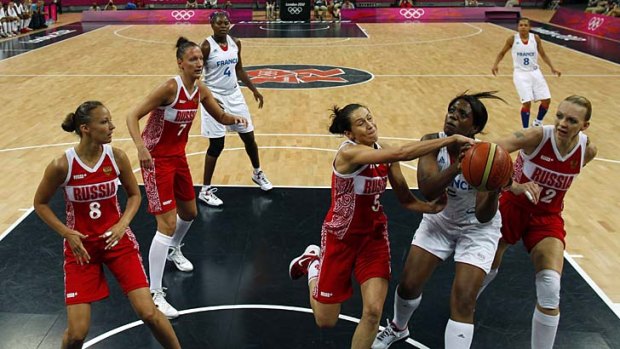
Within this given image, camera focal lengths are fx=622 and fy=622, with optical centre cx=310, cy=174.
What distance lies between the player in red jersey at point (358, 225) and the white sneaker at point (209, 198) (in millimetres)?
3192

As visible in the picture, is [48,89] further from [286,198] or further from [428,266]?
[428,266]

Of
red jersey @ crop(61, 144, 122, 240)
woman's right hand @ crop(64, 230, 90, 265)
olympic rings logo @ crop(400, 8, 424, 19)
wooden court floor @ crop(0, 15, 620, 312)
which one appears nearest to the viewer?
woman's right hand @ crop(64, 230, 90, 265)

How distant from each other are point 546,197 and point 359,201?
143cm

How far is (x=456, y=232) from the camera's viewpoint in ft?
14.3

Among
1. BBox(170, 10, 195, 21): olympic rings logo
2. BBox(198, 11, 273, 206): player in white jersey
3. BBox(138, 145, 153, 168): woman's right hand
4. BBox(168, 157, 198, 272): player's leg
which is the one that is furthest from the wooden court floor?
A: BBox(170, 10, 195, 21): olympic rings logo

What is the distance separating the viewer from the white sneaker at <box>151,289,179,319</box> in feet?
16.5

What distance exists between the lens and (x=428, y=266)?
4.40 meters

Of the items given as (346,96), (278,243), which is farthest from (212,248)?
(346,96)

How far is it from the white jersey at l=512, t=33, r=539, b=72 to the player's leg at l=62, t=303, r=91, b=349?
8644 mm

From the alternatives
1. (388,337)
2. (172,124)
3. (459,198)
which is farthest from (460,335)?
(172,124)

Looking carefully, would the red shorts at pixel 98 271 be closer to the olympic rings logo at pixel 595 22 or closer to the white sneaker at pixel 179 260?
the white sneaker at pixel 179 260

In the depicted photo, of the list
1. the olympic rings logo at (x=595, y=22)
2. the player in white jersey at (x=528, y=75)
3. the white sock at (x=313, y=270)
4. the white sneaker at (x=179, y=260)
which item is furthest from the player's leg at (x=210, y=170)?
the olympic rings logo at (x=595, y=22)

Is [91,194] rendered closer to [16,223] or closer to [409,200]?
[409,200]

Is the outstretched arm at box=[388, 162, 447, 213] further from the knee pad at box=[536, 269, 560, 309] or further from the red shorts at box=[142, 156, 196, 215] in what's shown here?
the red shorts at box=[142, 156, 196, 215]
